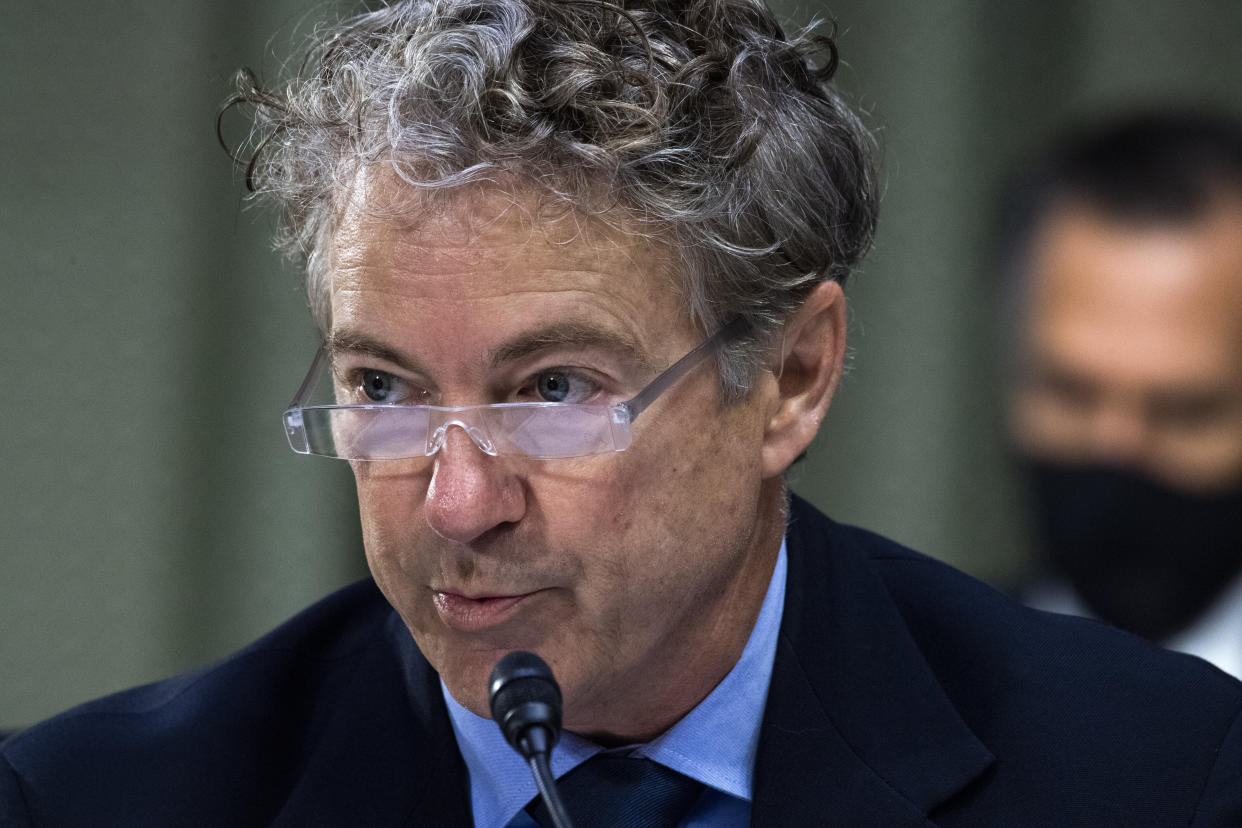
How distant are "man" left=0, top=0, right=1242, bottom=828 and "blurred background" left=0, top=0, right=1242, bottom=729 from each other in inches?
73.8

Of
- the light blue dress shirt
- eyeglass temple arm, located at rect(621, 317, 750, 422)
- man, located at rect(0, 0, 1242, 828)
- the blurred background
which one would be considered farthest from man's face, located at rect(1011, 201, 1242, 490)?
eyeglass temple arm, located at rect(621, 317, 750, 422)

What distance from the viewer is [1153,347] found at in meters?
3.82

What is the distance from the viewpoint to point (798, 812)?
68.2 inches

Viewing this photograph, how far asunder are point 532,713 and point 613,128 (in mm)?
668

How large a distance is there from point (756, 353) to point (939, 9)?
289 centimetres

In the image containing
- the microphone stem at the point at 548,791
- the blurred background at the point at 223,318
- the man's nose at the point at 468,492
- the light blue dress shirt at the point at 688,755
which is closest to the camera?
the microphone stem at the point at 548,791

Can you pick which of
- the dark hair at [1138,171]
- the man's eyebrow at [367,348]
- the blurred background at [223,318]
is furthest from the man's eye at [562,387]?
the dark hair at [1138,171]

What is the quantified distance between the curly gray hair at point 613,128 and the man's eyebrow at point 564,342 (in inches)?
4.9

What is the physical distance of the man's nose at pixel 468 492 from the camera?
59.8 inches

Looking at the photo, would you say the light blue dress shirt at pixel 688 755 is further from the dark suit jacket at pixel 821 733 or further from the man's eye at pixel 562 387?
the man's eye at pixel 562 387

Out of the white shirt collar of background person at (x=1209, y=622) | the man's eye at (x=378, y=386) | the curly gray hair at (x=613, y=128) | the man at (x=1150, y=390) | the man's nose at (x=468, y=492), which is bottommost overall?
the white shirt collar of background person at (x=1209, y=622)

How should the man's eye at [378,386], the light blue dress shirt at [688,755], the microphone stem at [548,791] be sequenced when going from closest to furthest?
1. the microphone stem at [548,791]
2. the man's eye at [378,386]
3. the light blue dress shirt at [688,755]

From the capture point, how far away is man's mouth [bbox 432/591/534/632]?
5.17 ft

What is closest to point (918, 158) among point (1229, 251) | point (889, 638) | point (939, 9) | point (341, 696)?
point (939, 9)
